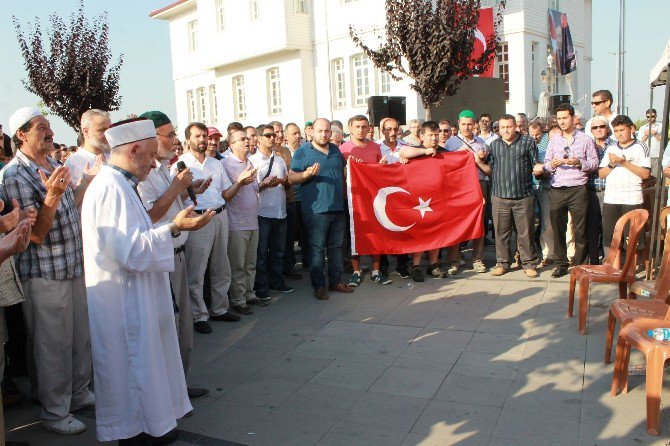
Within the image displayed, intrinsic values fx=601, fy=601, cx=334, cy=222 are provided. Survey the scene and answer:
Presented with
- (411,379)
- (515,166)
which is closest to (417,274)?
(515,166)

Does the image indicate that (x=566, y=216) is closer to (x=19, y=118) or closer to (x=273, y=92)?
(x=19, y=118)

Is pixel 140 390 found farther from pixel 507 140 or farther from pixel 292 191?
pixel 507 140

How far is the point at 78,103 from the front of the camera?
21859mm

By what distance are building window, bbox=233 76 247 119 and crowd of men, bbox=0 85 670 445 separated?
19169 millimetres

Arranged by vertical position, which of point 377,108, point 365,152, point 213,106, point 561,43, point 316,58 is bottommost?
point 365,152

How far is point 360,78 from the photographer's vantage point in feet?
79.5

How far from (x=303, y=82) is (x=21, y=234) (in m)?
23.2

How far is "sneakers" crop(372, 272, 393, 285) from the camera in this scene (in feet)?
26.2

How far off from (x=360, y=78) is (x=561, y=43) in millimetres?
9327

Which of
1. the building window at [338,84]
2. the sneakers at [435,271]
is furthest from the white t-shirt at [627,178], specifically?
the building window at [338,84]

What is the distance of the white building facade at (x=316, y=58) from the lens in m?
23.8

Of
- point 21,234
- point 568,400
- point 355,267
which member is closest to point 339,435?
point 568,400

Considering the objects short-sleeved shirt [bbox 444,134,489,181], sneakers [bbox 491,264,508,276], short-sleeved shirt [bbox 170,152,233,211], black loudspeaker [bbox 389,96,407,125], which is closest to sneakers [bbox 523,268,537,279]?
sneakers [bbox 491,264,508,276]

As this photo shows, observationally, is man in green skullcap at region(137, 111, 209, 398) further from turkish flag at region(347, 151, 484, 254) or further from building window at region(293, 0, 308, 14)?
building window at region(293, 0, 308, 14)
